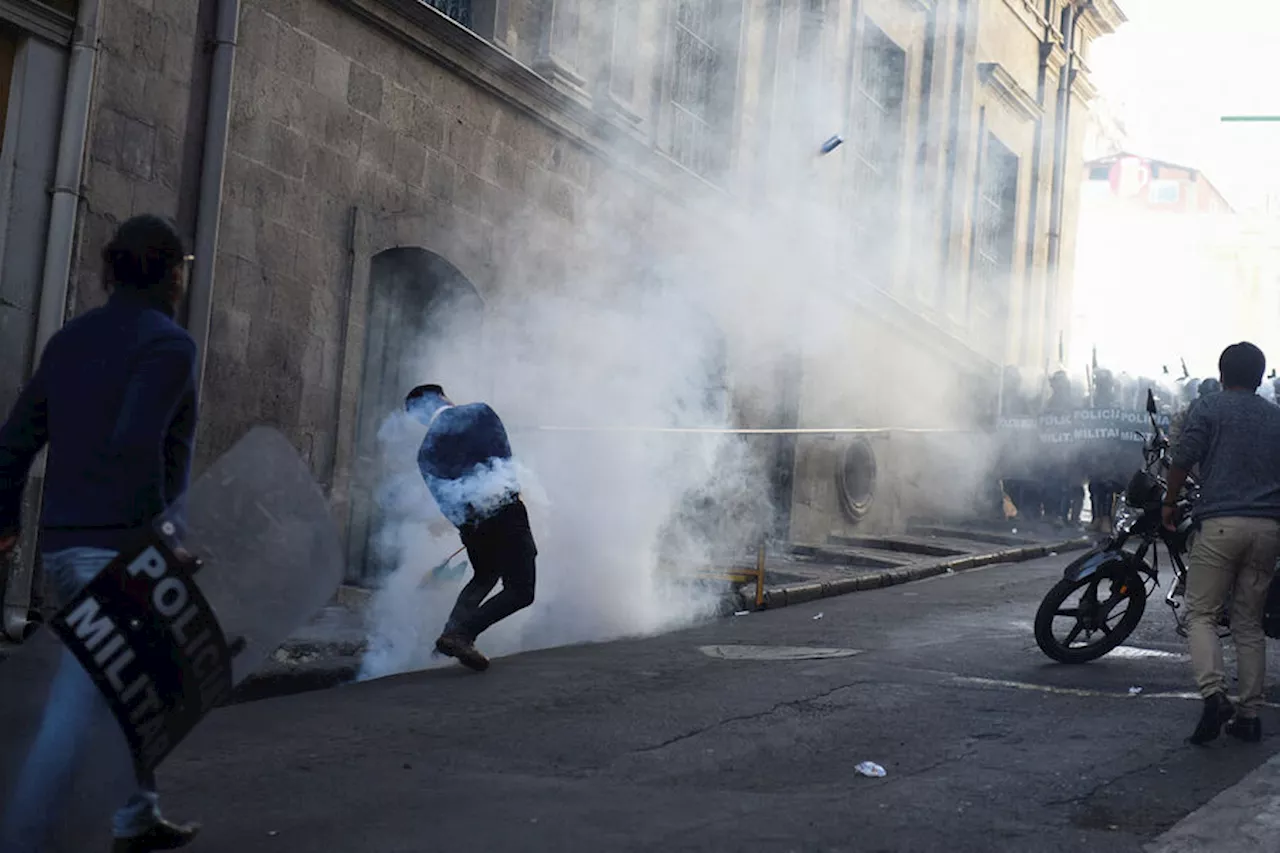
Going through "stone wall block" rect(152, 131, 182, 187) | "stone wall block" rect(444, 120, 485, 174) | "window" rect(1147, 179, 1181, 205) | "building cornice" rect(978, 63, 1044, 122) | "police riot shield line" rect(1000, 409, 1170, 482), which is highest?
"window" rect(1147, 179, 1181, 205)

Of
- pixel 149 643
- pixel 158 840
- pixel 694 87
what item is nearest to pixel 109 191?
pixel 158 840

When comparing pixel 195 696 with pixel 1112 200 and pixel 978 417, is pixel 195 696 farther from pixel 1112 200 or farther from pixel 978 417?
pixel 1112 200

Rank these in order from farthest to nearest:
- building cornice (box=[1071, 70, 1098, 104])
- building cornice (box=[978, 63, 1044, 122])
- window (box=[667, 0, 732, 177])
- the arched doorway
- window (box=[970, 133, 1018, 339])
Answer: building cornice (box=[1071, 70, 1098, 104]) < window (box=[970, 133, 1018, 339]) < building cornice (box=[978, 63, 1044, 122]) < window (box=[667, 0, 732, 177]) < the arched doorway

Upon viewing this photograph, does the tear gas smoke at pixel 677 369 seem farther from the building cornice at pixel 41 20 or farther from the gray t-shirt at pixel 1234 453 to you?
the gray t-shirt at pixel 1234 453

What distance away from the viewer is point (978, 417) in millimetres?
19766

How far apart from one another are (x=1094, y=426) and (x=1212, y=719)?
36.8ft

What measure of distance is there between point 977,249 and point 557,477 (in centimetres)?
1217

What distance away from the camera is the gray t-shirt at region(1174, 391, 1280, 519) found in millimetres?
5320

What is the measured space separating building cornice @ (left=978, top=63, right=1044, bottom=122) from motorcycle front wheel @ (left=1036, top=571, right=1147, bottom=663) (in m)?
14.1

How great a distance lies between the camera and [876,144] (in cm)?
1705

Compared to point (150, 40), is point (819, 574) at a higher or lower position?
lower

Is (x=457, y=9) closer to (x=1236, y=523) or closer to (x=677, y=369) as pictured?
(x=677, y=369)

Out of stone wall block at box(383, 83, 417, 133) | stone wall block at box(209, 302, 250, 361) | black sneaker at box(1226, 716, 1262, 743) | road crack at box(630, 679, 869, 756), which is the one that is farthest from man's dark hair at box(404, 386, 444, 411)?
black sneaker at box(1226, 716, 1262, 743)

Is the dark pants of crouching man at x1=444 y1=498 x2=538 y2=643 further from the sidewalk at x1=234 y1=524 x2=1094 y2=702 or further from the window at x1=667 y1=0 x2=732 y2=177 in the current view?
the window at x1=667 y1=0 x2=732 y2=177
